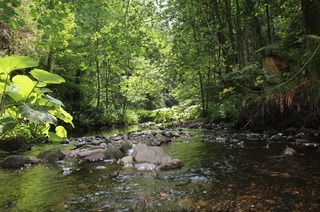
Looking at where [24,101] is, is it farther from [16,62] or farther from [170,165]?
[170,165]

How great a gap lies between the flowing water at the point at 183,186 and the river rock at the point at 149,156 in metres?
0.38

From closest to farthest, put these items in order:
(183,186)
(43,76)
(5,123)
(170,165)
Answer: (5,123), (43,76), (183,186), (170,165)

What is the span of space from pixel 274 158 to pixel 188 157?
5.30ft

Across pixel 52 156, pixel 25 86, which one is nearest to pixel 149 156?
pixel 52 156

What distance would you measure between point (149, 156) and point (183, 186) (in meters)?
1.65

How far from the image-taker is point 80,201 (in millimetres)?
3131

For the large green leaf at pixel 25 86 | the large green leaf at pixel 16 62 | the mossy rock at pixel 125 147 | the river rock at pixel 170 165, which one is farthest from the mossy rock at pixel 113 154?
the large green leaf at pixel 16 62

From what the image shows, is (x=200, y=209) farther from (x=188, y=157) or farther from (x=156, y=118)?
(x=156, y=118)

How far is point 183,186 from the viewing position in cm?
358

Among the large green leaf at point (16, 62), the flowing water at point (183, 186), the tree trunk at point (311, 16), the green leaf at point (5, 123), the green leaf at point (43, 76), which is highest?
the tree trunk at point (311, 16)

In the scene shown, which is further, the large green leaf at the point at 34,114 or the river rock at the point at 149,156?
the river rock at the point at 149,156

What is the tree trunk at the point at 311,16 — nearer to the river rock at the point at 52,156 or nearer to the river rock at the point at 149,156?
the river rock at the point at 149,156

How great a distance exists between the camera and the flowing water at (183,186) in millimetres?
2920

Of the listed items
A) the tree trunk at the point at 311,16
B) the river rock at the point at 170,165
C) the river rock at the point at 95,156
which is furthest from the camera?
the tree trunk at the point at 311,16
